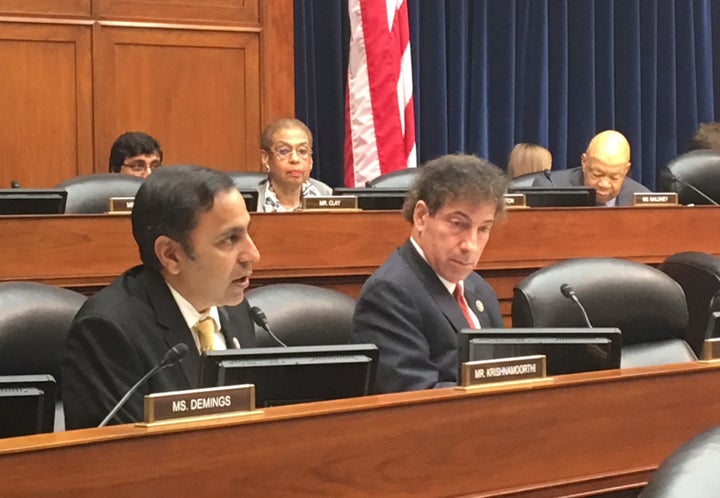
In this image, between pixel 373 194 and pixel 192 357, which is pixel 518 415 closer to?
pixel 192 357

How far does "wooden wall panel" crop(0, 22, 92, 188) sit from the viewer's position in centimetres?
593

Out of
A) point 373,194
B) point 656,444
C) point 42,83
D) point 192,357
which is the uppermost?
point 42,83

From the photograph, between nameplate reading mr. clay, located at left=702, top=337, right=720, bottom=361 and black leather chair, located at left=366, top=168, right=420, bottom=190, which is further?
black leather chair, located at left=366, top=168, right=420, bottom=190

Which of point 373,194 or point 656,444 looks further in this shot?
point 373,194

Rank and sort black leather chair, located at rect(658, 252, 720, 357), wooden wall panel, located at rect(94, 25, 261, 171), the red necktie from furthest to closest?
wooden wall panel, located at rect(94, 25, 261, 171), black leather chair, located at rect(658, 252, 720, 357), the red necktie

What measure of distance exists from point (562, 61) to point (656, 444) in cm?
576

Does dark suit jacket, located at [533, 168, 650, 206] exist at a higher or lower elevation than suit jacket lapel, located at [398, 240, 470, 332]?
higher

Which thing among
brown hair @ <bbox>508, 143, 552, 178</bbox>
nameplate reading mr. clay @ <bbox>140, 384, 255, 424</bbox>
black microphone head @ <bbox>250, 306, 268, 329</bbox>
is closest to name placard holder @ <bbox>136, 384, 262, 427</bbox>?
nameplate reading mr. clay @ <bbox>140, 384, 255, 424</bbox>

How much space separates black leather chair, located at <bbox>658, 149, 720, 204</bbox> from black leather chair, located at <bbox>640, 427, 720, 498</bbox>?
420 centimetres

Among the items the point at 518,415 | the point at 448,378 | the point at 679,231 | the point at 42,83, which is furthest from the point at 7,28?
the point at 518,415

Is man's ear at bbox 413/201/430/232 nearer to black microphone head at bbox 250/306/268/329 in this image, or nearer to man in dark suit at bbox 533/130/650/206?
black microphone head at bbox 250/306/268/329

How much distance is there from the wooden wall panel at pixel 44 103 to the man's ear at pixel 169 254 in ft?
11.7

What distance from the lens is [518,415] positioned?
226 cm

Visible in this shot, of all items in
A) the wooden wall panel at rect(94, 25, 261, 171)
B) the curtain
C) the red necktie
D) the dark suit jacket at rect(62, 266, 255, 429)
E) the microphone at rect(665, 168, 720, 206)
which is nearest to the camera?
the dark suit jacket at rect(62, 266, 255, 429)
